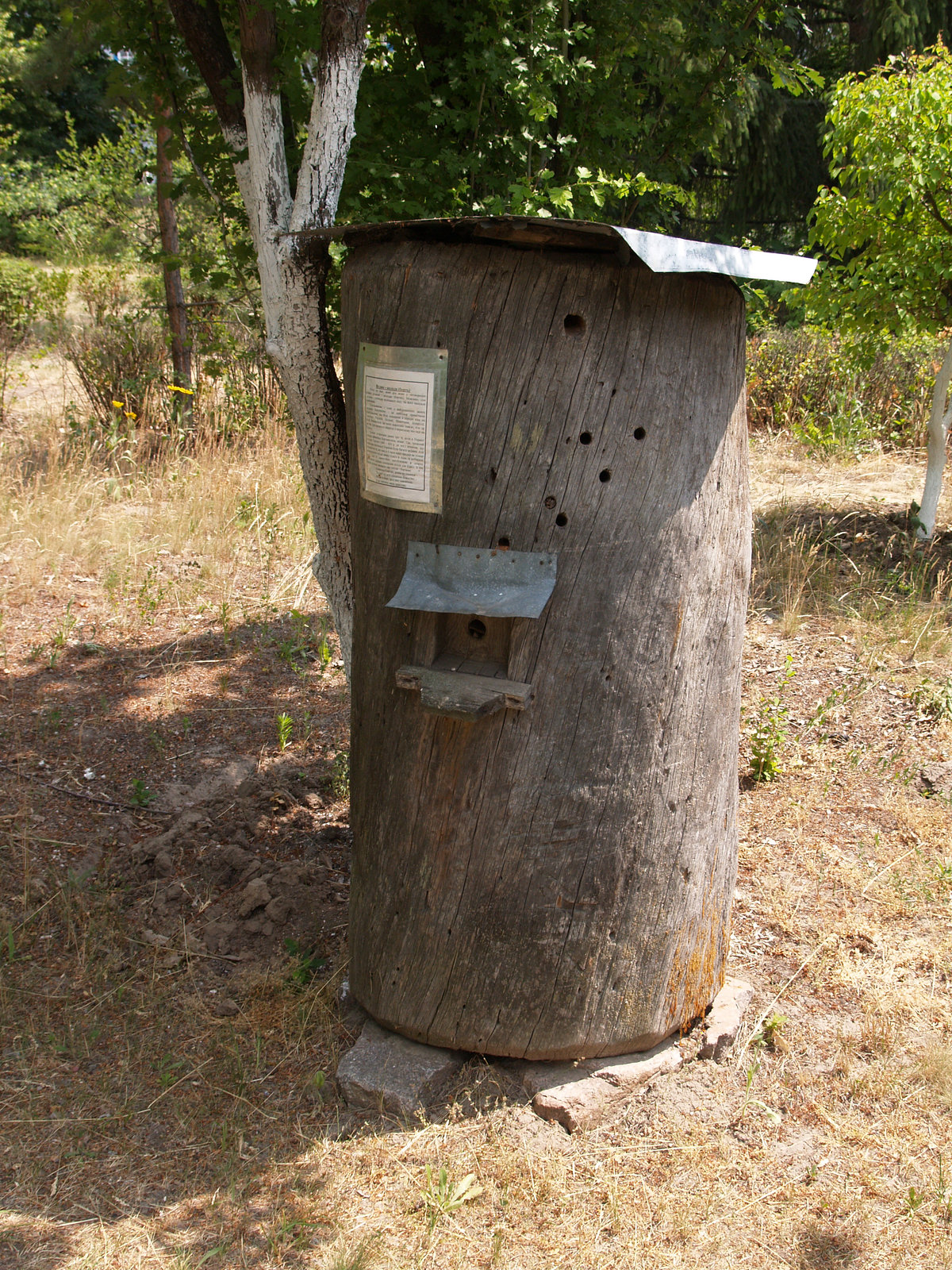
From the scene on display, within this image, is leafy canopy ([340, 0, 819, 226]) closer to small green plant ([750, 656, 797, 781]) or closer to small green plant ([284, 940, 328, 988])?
small green plant ([750, 656, 797, 781])

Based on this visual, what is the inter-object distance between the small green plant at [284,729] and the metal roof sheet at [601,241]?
94.7 inches

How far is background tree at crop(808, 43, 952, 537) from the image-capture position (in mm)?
5867

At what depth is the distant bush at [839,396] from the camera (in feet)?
32.2

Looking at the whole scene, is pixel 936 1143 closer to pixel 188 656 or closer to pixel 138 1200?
pixel 138 1200

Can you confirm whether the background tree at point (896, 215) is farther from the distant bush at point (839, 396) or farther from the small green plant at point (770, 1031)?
the small green plant at point (770, 1031)

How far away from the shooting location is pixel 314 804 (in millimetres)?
3908

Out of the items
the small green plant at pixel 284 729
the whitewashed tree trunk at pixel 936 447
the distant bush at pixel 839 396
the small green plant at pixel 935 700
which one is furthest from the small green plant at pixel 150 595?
the distant bush at pixel 839 396

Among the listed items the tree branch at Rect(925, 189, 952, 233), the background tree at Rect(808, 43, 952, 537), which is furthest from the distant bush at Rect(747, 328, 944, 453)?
the tree branch at Rect(925, 189, 952, 233)

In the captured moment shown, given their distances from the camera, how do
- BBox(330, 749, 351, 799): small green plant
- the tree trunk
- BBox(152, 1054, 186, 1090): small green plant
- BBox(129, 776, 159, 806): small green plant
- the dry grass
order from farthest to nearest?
the tree trunk
the dry grass
BBox(330, 749, 351, 799): small green plant
BBox(129, 776, 159, 806): small green plant
BBox(152, 1054, 186, 1090): small green plant

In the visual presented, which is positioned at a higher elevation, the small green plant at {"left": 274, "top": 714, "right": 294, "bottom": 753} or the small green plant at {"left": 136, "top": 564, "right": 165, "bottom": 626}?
the small green plant at {"left": 136, "top": 564, "right": 165, "bottom": 626}

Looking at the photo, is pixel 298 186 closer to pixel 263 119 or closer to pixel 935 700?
pixel 263 119

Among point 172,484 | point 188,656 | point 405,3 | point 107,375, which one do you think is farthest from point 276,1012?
point 107,375

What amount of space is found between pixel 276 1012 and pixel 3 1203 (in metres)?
0.81

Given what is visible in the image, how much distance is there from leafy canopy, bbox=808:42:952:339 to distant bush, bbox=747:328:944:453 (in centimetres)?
297
